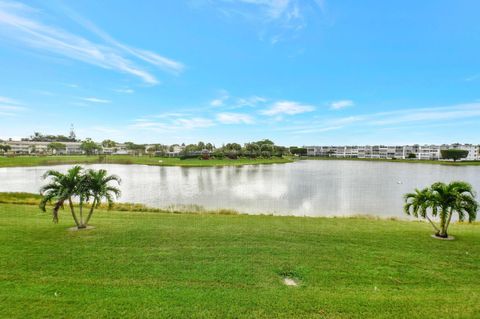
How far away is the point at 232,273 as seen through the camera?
7.56m

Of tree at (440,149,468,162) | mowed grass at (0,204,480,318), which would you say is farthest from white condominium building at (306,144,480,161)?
mowed grass at (0,204,480,318)

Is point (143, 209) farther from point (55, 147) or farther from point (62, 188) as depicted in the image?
point (55, 147)

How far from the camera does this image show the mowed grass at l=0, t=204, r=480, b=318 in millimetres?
5832

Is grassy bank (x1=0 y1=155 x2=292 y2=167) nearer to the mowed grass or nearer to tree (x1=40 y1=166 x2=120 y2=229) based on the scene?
tree (x1=40 y1=166 x2=120 y2=229)

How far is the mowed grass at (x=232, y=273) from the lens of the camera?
583 cm

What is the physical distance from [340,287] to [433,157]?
17672 cm

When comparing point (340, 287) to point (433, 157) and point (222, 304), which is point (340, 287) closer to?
point (222, 304)

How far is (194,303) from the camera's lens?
599 centimetres

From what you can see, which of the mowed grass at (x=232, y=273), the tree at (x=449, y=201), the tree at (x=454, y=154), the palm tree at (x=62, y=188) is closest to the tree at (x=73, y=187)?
the palm tree at (x=62, y=188)

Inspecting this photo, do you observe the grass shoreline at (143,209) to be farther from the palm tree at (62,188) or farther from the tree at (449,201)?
the palm tree at (62,188)

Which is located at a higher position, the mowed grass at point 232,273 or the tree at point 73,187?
the tree at point 73,187

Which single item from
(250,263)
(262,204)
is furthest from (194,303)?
(262,204)

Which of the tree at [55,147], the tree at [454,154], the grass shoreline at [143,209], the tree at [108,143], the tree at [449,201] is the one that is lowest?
the grass shoreline at [143,209]

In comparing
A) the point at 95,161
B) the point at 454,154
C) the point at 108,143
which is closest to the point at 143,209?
A: the point at 95,161
